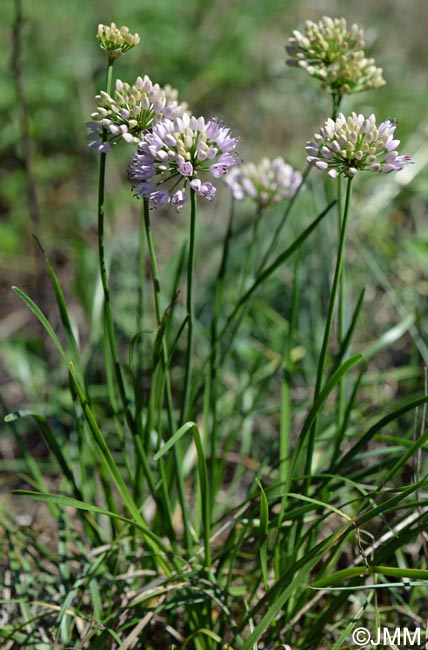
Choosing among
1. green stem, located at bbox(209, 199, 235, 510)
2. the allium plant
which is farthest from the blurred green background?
the allium plant

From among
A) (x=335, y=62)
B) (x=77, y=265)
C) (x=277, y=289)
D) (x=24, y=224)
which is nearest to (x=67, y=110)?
(x=24, y=224)

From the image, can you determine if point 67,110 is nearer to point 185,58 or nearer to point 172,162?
point 185,58

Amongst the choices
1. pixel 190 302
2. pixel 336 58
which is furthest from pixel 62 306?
pixel 336 58

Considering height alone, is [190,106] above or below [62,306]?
above

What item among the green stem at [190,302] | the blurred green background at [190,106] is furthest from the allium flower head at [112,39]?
the blurred green background at [190,106]

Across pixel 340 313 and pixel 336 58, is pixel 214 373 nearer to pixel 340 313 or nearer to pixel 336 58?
pixel 340 313

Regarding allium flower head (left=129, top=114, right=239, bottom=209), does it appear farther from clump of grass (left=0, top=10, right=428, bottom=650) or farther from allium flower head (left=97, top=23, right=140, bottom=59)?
allium flower head (left=97, top=23, right=140, bottom=59)
